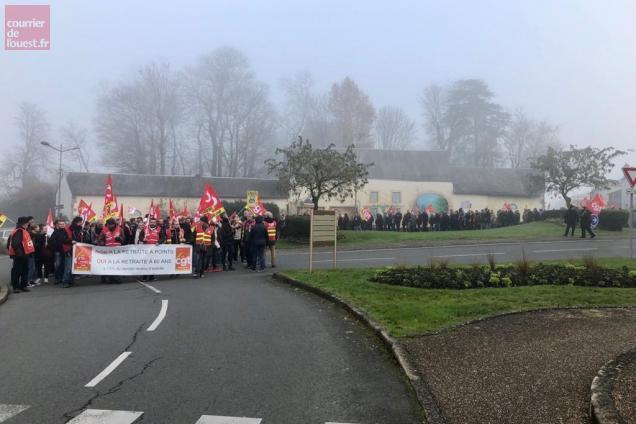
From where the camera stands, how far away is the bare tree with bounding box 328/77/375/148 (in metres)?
82.6

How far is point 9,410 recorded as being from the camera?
5160 mm

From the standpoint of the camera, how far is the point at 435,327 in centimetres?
801

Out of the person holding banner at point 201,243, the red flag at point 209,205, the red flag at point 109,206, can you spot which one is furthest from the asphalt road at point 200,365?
the red flag at point 109,206

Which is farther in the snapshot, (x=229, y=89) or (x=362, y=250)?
(x=229, y=89)

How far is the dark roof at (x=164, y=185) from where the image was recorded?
59.9 metres

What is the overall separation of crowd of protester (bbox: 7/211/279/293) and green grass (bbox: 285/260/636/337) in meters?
6.13

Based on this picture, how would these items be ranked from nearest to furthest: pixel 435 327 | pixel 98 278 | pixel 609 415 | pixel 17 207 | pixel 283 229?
pixel 609 415, pixel 435 327, pixel 98 278, pixel 283 229, pixel 17 207

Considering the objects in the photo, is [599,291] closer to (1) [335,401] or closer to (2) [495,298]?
(2) [495,298]

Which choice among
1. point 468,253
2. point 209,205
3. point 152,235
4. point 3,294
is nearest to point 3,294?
point 3,294

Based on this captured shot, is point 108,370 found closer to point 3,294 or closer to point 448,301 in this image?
point 448,301

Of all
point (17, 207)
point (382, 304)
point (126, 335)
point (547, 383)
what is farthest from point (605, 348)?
point (17, 207)

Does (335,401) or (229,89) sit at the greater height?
(229,89)

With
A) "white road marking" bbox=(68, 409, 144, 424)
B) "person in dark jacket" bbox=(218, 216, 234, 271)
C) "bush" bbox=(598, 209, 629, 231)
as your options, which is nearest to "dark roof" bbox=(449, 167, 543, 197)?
"bush" bbox=(598, 209, 629, 231)

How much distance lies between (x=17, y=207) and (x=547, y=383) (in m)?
71.8
